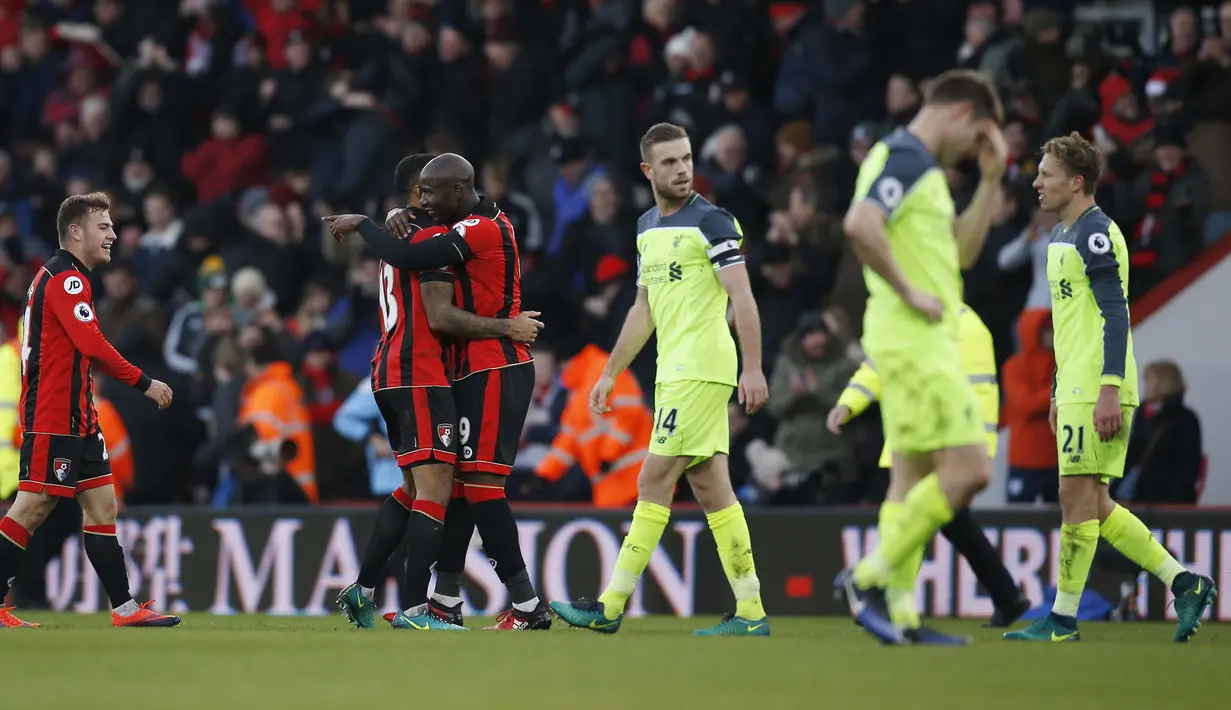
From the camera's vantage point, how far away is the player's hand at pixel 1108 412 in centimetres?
803

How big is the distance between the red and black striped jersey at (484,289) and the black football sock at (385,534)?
701mm

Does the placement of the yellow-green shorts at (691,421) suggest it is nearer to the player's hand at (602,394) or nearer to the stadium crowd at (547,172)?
the player's hand at (602,394)

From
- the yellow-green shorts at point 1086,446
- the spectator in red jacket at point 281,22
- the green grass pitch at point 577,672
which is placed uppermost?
the spectator in red jacket at point 281,22

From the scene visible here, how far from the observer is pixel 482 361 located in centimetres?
875

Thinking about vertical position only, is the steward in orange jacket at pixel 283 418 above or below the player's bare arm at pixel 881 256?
below

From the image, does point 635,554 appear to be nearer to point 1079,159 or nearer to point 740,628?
point 740,628

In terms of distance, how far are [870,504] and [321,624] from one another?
432 cm

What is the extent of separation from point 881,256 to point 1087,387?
1.99 metres

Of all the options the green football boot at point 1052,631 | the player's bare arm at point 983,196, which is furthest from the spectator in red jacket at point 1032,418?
the player's bare arm at point 983,196

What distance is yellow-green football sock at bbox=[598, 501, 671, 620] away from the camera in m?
8.31

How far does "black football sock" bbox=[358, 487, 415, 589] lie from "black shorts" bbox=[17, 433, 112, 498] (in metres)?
1.46

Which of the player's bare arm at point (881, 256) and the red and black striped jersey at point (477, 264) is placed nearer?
the player's bare arm at point (881, 256)

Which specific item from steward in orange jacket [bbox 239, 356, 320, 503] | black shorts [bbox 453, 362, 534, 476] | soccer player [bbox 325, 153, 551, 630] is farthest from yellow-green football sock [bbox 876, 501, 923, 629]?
steward in orange jacket [bbox 239, 356, 320, 503]

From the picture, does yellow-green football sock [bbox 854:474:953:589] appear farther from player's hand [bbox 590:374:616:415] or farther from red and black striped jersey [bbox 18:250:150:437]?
red and black striped jersey [bbox 18:250:150:437]
